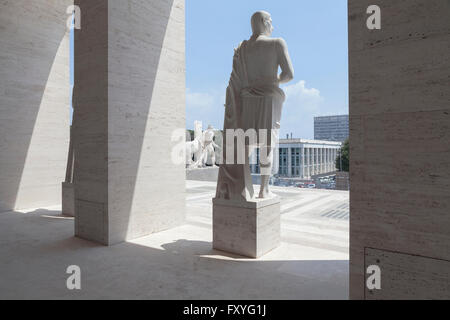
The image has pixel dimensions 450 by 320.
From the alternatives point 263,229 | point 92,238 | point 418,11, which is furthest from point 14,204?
point 418,11

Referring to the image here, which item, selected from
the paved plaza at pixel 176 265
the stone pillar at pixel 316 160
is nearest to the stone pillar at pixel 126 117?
the paved plaza at pixel 176 265

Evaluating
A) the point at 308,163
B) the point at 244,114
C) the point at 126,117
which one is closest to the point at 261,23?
the point at 244,114

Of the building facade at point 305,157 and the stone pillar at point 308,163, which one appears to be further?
the stone pillar at point 308,163

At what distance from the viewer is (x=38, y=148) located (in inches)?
341

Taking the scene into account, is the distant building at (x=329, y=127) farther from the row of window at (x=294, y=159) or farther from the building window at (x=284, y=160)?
the row of window at (x=294, y=159)

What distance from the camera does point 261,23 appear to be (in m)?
4.48

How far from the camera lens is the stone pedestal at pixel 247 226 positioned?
432cm

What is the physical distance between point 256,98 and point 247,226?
72.9 inches

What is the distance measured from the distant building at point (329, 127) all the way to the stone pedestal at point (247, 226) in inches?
1312

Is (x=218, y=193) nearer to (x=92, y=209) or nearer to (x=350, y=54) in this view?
(x=92, y=209)

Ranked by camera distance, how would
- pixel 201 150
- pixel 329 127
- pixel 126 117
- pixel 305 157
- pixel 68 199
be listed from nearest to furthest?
pixel 126 117, pixel 68 199, pixel 201 150, pixel 305 157, pixel 329 127

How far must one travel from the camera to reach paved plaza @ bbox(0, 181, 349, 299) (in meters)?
3.37

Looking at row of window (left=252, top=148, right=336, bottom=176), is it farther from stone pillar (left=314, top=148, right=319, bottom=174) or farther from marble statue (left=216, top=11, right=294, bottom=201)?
marble statue (left=216, top=11, right=294, bottom=201)

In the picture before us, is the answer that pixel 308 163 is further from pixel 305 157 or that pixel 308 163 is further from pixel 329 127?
pixel 329 127
